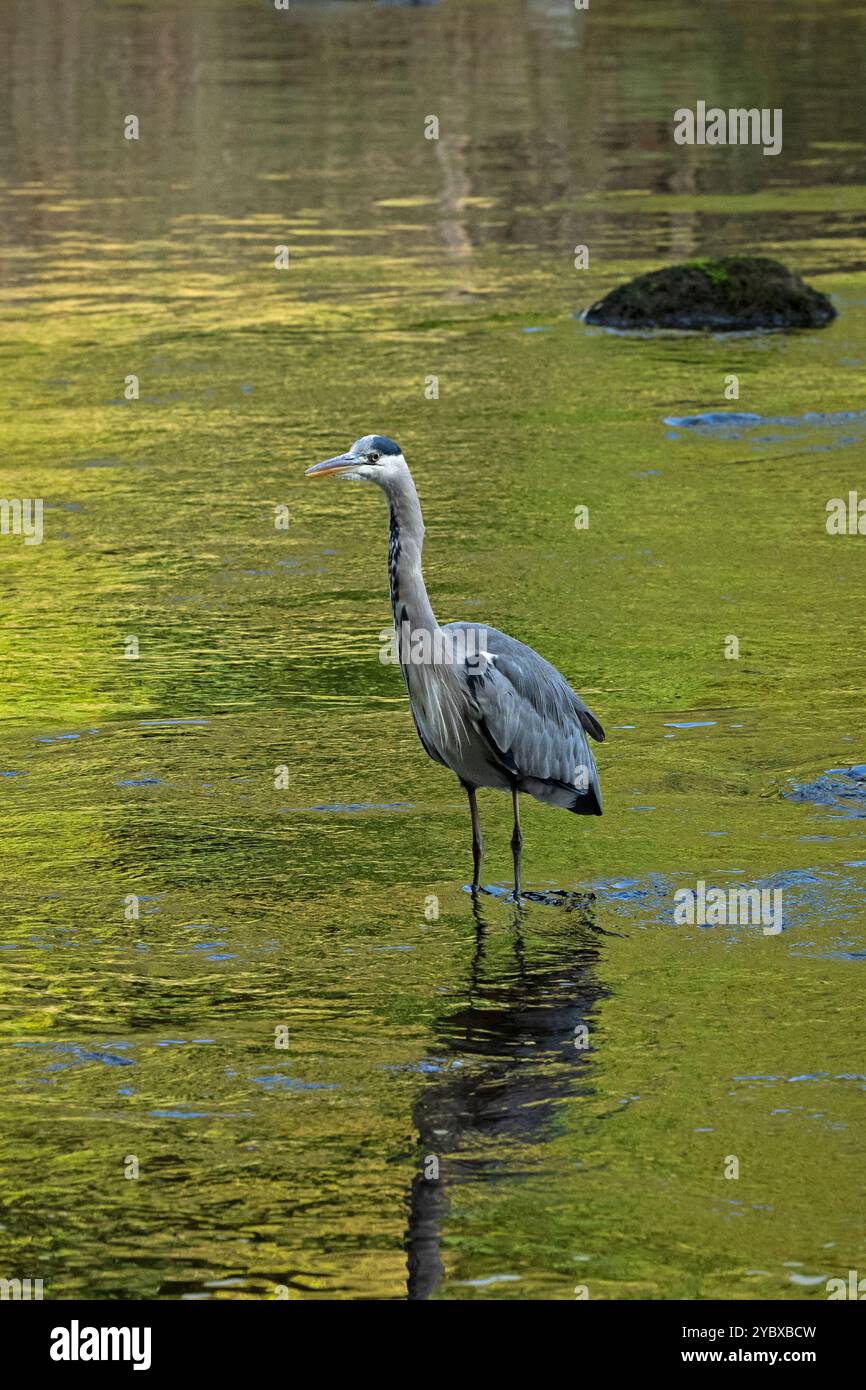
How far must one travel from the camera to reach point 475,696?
8406 mm

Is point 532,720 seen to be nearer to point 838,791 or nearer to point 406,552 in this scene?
point 406,552

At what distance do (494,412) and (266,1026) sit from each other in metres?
10.4

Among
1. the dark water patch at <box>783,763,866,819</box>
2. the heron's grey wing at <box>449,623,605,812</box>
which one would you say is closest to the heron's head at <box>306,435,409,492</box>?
the heron's grey wing at <box>449,623,605,812</box>

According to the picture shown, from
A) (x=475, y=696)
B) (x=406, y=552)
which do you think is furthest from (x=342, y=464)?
(x=475, y=696)

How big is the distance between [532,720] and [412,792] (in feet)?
4.32

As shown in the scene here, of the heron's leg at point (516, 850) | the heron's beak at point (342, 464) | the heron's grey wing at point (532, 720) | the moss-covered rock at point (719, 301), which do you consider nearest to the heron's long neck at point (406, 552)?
the heron's beak at point (342, 464)

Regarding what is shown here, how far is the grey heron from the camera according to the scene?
8242 mm

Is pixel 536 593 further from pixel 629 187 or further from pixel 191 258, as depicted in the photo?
pixel 629 187

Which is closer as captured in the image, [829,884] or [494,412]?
[829,884]

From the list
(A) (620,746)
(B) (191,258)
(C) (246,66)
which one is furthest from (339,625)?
(C) (246,66)

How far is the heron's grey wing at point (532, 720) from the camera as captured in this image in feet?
27.6

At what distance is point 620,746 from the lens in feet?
33.2

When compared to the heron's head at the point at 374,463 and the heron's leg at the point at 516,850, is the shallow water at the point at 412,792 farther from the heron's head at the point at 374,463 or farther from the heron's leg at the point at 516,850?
the heron's head at the point at 374,463

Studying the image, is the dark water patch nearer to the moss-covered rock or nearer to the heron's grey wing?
the heron's grey wing
